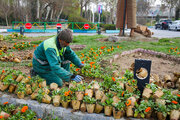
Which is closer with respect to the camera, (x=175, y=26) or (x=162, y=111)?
(x=162, y=111)

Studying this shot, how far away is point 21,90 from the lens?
289 cm

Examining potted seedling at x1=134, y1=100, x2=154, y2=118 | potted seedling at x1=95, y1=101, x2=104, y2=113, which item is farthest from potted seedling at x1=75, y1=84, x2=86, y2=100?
potted seedling at x1=134, y1=100, x2=154, y2=118

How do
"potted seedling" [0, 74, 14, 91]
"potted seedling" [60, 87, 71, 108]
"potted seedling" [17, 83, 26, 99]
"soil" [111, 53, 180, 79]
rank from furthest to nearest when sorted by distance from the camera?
"soil" [111, 53, 180, 79]
"potted seedling" [0, 74, 14, 91]
"potted seedling" [17, 83, 26, 99]
"potted seedling" [60, 87, 71, 108]

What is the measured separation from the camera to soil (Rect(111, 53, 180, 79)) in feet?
14.8

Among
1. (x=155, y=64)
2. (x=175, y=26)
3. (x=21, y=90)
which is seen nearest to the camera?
(x=21, y=90)

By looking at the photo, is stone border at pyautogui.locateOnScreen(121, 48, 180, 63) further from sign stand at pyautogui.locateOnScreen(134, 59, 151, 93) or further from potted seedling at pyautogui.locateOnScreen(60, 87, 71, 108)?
potted seedling at pyautogui.locateOnScreen(60, 87, 71, 108)

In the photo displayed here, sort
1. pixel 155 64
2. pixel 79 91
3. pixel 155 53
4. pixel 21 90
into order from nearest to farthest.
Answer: pixel 79 91 < pixel 21 90 < pixel 155 64 < pixel 155 53

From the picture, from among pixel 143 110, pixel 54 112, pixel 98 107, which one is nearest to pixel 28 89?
pixel 54 112

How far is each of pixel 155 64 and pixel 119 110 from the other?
133 inches

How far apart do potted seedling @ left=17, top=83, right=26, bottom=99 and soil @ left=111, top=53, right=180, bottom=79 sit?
221 cm

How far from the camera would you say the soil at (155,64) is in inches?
178

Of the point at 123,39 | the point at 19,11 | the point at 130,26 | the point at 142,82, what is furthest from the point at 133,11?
the point at 19,11

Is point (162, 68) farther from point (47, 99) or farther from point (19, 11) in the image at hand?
point (19, 11)

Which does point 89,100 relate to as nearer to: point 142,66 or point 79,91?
point 79,91
